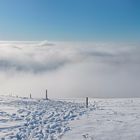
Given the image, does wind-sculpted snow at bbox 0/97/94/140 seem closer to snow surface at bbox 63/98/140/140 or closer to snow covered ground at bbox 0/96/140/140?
snow covered ground at bbox 0/96/140/140

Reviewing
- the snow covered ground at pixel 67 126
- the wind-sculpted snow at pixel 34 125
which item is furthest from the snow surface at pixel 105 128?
the wind-sculpted snow at pixel 34 125

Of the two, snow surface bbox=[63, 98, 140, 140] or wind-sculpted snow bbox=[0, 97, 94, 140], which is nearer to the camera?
wind-sculpted snow bbox=[0, 97, 94, 140]

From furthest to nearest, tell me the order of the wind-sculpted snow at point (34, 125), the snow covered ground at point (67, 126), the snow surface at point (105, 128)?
1. the snow surface at point (105, 128)
2. the snow covered ground at point (67, 126)
3. the wind-sculpted snow at point (34, 125)

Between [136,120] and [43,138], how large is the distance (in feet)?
24.1

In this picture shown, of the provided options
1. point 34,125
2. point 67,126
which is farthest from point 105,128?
point 34,125

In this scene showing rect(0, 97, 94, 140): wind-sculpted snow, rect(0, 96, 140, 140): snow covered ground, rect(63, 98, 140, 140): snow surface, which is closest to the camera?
rect(0, 97, 94, 140): wind-sculpted snow

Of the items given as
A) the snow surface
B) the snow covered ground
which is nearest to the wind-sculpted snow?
the snow covered ground

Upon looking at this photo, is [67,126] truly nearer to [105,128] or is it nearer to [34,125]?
[34,125]

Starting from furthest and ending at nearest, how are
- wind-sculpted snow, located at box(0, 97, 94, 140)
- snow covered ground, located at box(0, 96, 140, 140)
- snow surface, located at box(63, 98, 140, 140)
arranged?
snow surface, located at box(63, 98, 140, 140) < snow covered ground, located at box(0, 96, 140, 140) < wind-sculpted snow, located at box(0, 97, 94, 140)

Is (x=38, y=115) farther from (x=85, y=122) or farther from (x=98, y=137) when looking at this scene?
(x=98, y=137)

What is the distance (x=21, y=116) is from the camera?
20.2 metres

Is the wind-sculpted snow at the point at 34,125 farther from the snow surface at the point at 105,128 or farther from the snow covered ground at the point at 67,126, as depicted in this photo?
the snow surface at the point at 105,128

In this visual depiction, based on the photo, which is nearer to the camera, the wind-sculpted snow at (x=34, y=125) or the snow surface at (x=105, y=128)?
the wind-sculpted snow at (x=34, y=125)

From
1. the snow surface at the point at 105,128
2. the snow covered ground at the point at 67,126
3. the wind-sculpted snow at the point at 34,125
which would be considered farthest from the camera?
the snow surface at the point at 105,128
